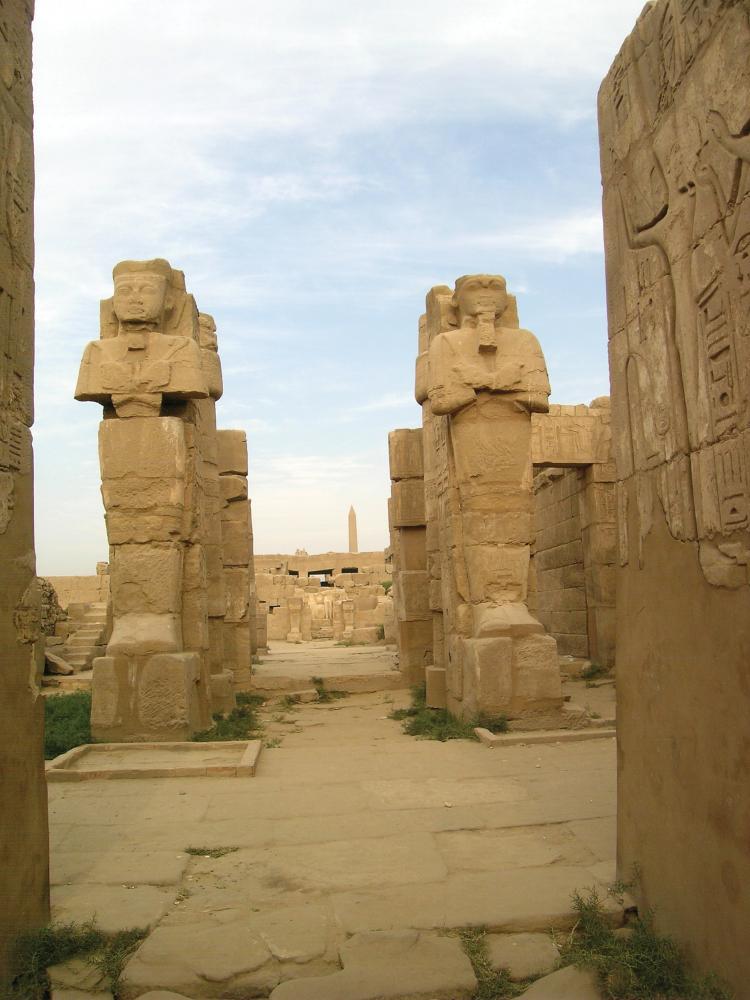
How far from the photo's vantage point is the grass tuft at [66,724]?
23.1 feet

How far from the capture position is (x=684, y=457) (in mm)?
2971

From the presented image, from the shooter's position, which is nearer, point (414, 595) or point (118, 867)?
point (118, 867)

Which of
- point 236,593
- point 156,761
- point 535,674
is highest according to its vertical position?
point 236,593

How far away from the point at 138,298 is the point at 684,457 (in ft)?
20.4

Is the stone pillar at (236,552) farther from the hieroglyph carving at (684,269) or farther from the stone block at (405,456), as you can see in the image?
the hieroglyph carving at (684,269)

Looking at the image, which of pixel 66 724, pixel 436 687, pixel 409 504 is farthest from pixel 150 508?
pixel 409 504

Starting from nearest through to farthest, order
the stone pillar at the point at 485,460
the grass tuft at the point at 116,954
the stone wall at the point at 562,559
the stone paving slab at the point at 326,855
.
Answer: the grass tuft at the point at 116,954 → the stone paving slab at the point at 326,855 → the stone pillar at the point at 485,460 → the stone wall at the point at 562,559

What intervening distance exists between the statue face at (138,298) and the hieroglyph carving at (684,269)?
5.28 metres

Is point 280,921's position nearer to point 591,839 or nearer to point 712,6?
point 591,839

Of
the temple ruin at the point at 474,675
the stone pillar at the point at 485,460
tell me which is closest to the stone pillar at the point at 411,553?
the stone pillar at the point at 485,460

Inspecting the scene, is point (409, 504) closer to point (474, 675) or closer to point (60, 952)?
point (474, 675)

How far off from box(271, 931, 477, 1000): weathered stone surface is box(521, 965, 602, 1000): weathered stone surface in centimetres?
21

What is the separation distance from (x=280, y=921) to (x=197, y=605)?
5.04 m

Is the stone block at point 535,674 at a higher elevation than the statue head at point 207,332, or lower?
lower
